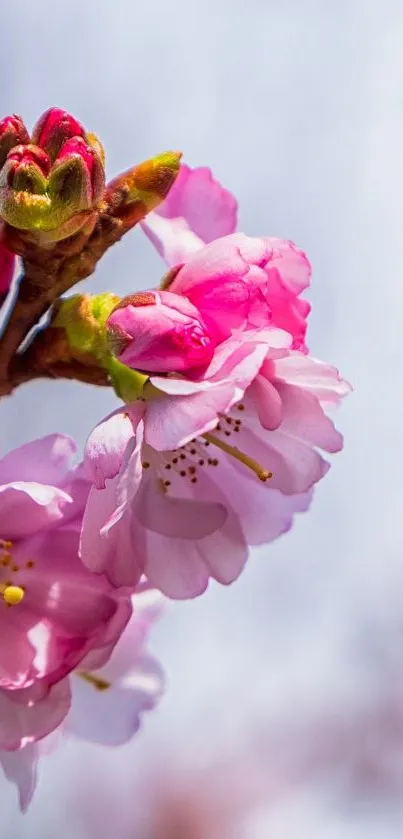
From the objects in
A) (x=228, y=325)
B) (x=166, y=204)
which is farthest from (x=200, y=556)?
(x=166, y=204)

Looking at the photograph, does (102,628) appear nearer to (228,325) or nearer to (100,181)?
(228,325)

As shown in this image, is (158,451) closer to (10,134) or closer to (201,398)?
(201,398)

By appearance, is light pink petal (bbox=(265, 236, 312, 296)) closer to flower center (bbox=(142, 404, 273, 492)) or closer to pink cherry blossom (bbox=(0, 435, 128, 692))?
flower center (bbox=(142, 404, 273, 492))

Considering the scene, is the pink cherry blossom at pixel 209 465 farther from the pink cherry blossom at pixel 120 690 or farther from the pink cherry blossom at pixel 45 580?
the pink cherry blossom at pixel 120 690

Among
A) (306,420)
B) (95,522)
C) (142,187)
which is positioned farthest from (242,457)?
(142,187)

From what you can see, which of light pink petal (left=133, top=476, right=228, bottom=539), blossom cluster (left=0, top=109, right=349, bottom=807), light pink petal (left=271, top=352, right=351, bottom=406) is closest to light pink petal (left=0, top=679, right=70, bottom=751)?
blossom cluster (left=0, top=109, right=349, bottom=807)

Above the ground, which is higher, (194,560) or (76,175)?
(76,175)
